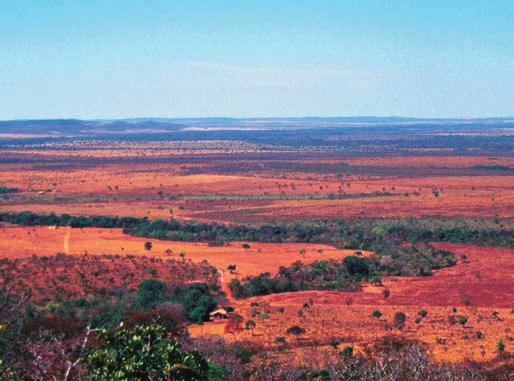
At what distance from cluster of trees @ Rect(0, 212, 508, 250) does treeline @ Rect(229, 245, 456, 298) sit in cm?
399

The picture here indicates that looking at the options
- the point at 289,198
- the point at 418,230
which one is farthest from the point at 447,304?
the point at 289,198

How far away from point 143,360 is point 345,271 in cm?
2637

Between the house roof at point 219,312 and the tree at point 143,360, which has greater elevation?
the tree at point 143,360

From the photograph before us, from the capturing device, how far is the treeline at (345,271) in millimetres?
32688

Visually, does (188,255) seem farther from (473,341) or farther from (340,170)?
(340,170)

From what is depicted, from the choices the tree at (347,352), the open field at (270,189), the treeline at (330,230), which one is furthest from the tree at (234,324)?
the open field at (270,189)

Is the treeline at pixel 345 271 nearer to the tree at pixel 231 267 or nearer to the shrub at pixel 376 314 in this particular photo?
the tree at pixel 231 267

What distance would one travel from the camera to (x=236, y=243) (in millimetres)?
46219

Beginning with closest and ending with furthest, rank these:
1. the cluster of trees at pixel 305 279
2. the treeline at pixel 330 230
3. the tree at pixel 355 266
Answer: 1. the cluster of trees at pixel 305 279
2. the tree at pixel 355 266
3. the treeline at pixel 330 230

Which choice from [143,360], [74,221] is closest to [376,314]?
[143,360]

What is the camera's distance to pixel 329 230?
5106 cm

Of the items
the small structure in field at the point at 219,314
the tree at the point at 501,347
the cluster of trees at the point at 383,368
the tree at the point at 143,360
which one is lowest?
the small structure in field at the point at 219,314

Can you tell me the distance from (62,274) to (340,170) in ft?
253

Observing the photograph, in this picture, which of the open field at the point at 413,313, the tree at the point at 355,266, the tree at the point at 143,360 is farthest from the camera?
the tree at the point at 355,266
